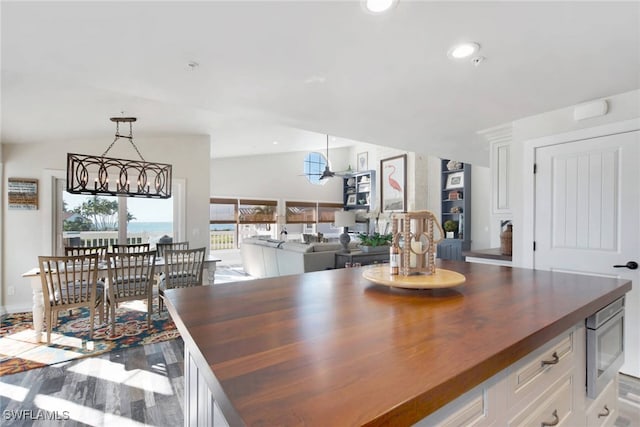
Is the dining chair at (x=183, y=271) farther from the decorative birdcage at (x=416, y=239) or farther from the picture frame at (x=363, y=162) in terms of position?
the picture frame at (x=363, y=162)

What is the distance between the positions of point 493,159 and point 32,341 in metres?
5.47

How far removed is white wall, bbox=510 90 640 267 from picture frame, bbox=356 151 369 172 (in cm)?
Result: 760

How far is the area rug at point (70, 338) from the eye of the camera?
284 centimetres

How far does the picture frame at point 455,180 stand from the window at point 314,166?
13.5 feet

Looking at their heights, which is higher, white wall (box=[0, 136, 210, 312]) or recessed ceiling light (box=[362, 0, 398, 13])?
recessed ceiling light (box=[362, 0, 398, 13])

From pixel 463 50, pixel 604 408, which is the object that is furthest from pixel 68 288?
pixel 604 408

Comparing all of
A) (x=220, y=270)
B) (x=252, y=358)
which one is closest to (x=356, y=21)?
(x=252, y=358)

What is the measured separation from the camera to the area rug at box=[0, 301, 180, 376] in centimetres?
284

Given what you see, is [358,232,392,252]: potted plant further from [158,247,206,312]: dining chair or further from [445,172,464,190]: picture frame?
[445,172,464,190]: picture frame

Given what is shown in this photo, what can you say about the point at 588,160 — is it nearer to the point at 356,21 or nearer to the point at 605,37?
the point at 605,37

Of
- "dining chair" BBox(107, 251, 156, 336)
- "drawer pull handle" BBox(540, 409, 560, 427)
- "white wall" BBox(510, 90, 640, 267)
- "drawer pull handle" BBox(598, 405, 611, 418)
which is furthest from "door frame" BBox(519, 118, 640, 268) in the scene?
"dining chair" BBox(107, 251, 156, 336)

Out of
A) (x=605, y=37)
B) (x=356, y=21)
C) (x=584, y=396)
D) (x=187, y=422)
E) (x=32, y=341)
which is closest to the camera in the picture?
(x=187, y=422)

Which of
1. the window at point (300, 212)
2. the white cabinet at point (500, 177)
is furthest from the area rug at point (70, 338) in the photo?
the window at point (300, 212)

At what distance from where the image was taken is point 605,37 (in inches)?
69.7
